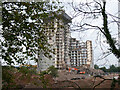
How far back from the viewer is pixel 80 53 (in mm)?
1395

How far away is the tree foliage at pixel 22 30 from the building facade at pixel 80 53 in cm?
25

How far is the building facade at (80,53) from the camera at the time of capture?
1329 mm

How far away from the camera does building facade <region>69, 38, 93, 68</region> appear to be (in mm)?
1329

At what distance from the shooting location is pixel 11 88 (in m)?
1.47

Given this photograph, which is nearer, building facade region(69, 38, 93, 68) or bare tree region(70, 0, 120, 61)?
bare tree region(70, 0, 120, 61)

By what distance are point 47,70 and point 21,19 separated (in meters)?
0.61

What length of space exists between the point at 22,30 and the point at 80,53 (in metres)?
0.63

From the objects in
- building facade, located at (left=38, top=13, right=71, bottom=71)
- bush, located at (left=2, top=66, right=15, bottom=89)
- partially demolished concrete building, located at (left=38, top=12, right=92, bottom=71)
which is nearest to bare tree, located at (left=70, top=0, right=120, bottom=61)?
partially demolished concrete building, located at (left=38, top=12, right=92, bottom=71)

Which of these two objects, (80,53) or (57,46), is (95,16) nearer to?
(80,53)

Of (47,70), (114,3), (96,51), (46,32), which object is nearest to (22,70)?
(47,70)

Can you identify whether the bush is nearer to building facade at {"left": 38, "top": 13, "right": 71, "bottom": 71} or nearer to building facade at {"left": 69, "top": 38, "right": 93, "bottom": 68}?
building facade at {"left": 38, "top": 13, "right": 71, "bottom": 71}

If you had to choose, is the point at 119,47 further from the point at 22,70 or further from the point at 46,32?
the point at 22,70

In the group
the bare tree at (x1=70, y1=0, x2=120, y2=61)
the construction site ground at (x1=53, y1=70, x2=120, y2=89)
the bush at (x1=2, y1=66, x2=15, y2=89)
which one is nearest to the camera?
the bare tree at (x1=70, y1=0, x2=120, y2=61)

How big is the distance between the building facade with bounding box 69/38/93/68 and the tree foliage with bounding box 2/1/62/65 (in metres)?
0.25
